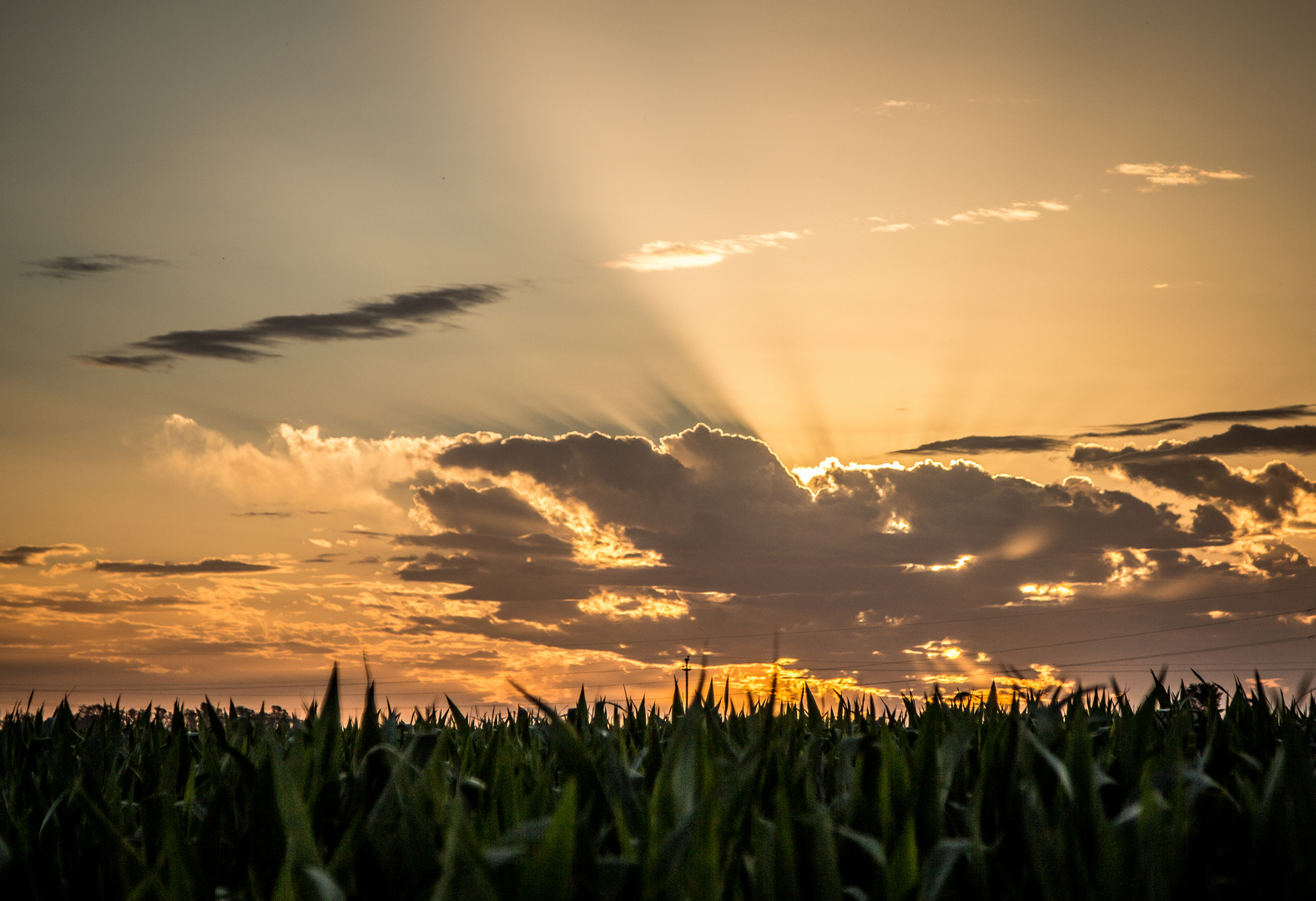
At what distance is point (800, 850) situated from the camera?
10.8 ft

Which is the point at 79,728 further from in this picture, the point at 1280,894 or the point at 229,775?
the point at 1280,894

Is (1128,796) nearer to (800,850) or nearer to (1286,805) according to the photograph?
(1286,805)

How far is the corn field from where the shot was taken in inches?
111

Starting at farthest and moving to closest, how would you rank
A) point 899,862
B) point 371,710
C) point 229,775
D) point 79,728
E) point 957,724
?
point 79,728 < point 229,775 < point 957,724 < point 371,710 < point 899,862

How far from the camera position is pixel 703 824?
264cm

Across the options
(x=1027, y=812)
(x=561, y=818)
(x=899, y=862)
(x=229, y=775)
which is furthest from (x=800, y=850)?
(x=229, y=775)

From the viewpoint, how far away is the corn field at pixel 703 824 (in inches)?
111

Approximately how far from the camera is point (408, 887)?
302 cm

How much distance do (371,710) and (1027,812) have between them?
2.57 meters

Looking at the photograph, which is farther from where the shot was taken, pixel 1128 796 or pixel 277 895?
pixel 1128 796

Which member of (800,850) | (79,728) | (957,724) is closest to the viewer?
(800,850)


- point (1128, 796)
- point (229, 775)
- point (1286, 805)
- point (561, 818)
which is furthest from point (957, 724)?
point (229, 775)

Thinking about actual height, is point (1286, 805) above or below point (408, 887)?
above

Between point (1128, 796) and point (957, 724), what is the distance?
77cm
